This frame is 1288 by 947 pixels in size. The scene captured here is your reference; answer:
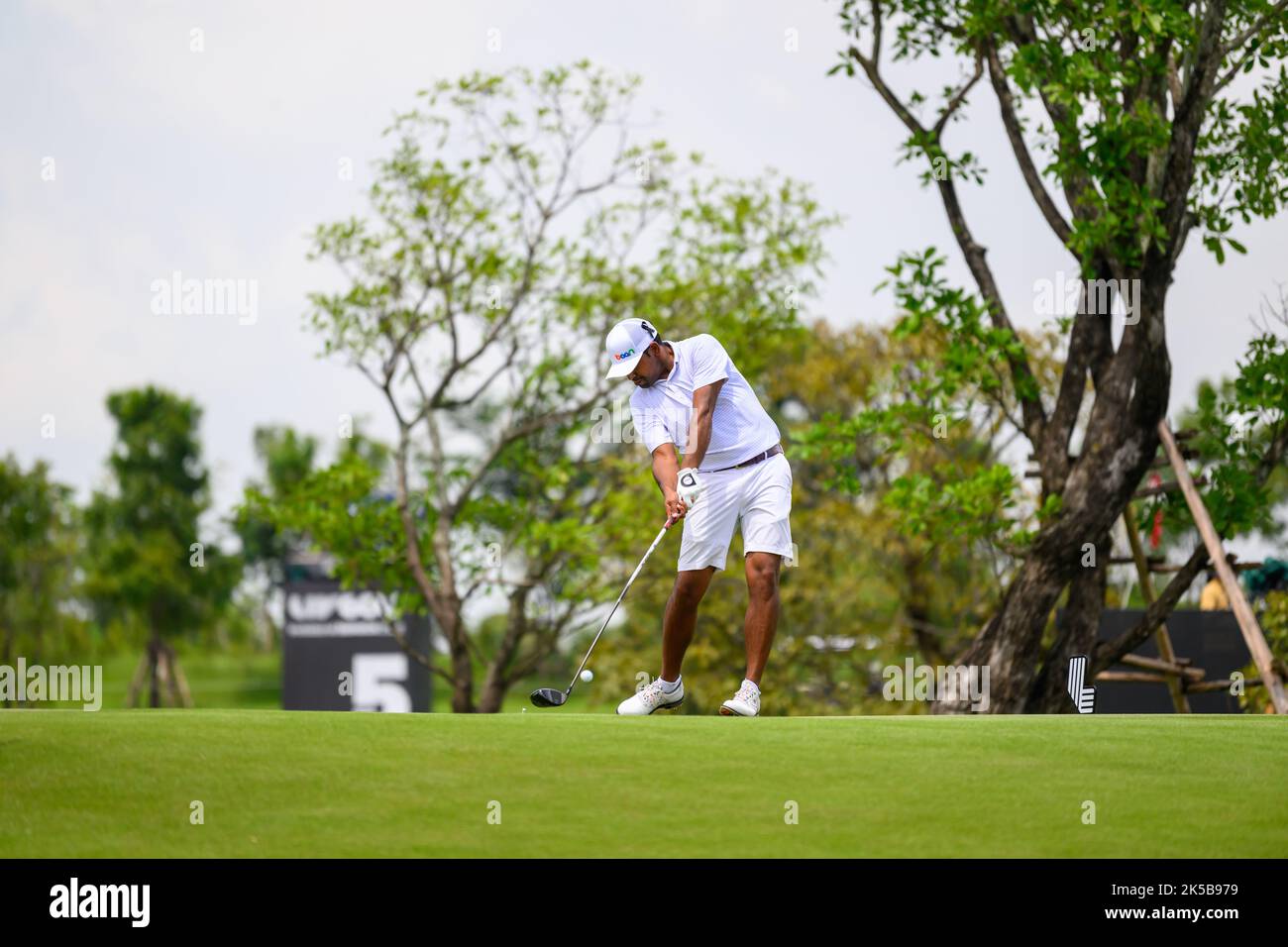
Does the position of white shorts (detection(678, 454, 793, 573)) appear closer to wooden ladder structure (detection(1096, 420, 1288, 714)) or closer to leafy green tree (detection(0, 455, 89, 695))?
wooden ladder structure (detection(1096, 420, 1288, 714))

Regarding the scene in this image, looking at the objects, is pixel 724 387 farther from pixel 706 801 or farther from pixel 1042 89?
pixel 1042 89

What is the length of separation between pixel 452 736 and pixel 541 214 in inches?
690

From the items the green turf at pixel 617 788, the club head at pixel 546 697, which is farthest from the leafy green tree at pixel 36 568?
the green turf at pixel 617 788

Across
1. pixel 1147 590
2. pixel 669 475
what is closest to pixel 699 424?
pixel 669 475

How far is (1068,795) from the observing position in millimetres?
6648

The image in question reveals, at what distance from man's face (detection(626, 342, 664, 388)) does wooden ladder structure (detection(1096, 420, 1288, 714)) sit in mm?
7550

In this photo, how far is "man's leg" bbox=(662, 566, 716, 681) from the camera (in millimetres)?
8859

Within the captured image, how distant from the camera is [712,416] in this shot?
8.90 meters

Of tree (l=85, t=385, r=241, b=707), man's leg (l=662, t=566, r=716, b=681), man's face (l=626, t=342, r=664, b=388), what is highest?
tree (l=85, t=385, r=241, b=707)

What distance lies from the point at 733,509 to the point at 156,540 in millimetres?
59512

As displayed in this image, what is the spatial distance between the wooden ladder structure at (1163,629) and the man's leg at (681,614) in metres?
7.07

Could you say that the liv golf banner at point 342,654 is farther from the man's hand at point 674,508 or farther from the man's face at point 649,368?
the man's hand at point 674,508

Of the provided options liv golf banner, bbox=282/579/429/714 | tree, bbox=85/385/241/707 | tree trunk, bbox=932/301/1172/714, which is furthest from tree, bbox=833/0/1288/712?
tree, bbox=85/385/241/707
